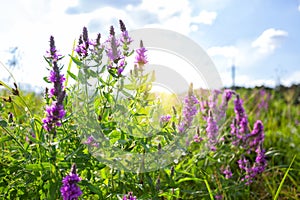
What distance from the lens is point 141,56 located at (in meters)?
2.07

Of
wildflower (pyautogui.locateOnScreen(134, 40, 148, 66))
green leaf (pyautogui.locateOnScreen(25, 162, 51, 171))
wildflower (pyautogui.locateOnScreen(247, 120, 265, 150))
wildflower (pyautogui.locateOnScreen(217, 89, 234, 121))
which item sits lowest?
green leaf (pyautogui.locateOnScreen(25, 162, 51, 171))

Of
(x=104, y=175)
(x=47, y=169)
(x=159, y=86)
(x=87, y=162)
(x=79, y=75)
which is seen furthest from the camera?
(x=159, y=86)

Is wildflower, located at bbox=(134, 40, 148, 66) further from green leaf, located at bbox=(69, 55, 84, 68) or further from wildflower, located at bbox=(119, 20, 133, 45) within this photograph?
green leaf, located at bbox=(69, 55, 84, 68)

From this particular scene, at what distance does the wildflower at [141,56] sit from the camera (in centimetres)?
205

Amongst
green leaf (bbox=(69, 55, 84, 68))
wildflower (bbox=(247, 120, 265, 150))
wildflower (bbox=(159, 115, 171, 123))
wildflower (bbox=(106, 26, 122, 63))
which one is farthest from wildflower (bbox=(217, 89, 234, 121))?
green leaf (bbox=(69, 55, 84, 68))

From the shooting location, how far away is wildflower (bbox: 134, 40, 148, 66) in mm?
2053

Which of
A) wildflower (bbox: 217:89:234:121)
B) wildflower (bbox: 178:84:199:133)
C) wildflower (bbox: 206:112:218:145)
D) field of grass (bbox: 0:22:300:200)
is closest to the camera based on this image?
field of grass (bbox: 0:22:300:200)

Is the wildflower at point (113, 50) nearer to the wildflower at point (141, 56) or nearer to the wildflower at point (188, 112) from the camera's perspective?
the wildflower at point (141, 56)

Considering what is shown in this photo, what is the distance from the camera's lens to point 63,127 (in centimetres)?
186

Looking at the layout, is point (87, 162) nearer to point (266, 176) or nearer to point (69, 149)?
point (69, 149)

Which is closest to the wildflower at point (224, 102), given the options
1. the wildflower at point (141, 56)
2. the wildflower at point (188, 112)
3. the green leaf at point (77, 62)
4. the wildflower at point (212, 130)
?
the wildflower at point (212, 130)

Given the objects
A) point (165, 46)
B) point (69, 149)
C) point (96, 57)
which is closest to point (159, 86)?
point (165, 46)

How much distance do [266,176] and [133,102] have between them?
6.89 feet

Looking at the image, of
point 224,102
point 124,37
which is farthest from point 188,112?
point 224,102
